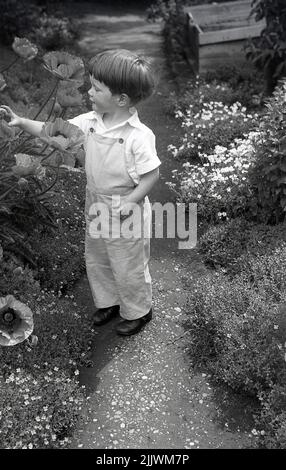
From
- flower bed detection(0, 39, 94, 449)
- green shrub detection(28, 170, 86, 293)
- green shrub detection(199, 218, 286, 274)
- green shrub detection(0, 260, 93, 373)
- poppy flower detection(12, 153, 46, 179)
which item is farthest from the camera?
Result: green shrub detection(199, 218, 286, 274)

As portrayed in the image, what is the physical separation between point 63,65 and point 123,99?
43 cm

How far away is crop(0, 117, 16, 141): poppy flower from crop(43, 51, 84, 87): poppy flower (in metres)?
0.45

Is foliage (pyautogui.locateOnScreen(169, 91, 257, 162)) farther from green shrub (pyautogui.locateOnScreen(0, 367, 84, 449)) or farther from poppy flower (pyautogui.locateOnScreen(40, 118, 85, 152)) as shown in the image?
green shrub (pyautogui.locateOnScreen(0, 367, 84, 449))

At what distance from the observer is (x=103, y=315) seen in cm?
386

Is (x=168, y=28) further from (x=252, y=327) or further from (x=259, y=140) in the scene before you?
(x=252, y=327)

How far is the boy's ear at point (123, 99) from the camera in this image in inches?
123

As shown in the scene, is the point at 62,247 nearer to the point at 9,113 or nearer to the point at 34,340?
the point at 34,340

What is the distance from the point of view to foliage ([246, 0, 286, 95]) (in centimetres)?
655

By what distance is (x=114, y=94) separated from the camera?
3115 mm

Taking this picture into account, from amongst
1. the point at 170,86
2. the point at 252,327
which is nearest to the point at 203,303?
the point at 252,327

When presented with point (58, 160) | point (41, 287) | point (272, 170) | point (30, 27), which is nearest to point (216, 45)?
point (30, 27)

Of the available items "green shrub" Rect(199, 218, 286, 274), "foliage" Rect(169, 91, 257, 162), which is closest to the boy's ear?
"green shrub" Rect(199, 218, 286, 274)

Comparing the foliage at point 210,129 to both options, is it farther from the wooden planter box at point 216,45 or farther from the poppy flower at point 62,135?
the poppy flower at point 62,135
